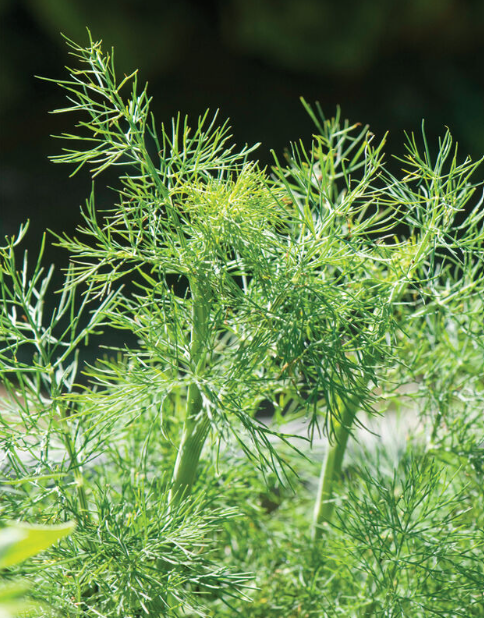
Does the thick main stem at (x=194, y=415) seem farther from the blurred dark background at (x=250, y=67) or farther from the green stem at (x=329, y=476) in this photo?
the blurred dark background at (x=250, y=67)

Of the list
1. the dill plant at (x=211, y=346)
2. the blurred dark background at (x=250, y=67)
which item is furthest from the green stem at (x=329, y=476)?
the blurred dark background at (x=250, y=67)

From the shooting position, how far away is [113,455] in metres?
0.46

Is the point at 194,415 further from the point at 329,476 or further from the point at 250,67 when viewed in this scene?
the point at 250,67

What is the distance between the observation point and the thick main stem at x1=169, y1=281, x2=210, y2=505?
13.0 inches

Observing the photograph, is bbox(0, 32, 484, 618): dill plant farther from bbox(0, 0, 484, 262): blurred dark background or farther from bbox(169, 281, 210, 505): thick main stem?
bbox(0, 0, 484, 262): blurred dark background

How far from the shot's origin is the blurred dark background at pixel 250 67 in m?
1.87

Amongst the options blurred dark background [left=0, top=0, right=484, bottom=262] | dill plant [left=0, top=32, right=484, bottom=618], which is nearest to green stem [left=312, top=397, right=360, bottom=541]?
dill plant [left=0, top=32, right=484, bottom=618]

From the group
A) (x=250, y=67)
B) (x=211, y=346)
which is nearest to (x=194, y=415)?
(x=211, y=346)

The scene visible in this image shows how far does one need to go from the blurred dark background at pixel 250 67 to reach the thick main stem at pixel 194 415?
4.56 feet

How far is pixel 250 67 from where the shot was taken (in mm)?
2281

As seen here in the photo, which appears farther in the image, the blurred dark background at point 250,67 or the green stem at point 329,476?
the blurred dark background at point 250,67

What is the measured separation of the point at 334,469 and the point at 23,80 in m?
1.80

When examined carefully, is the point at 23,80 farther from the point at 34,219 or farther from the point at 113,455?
the point at 113,455

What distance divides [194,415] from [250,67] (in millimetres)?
2127
